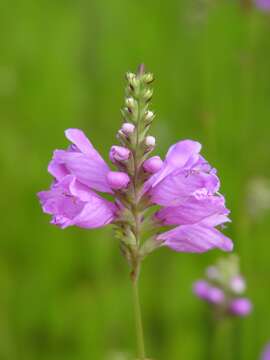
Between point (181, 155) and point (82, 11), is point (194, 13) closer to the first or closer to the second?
point (181, 155)

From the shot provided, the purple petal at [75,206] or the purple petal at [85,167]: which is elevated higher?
the purple petal at [85,167]

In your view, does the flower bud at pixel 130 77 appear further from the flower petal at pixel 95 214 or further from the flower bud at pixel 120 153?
the flower petal at pixel 95 214

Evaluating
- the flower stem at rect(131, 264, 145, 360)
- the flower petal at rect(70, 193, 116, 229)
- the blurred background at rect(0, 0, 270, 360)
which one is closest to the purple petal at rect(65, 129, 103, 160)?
the flower petal at rect(70, 193, 116, 229)

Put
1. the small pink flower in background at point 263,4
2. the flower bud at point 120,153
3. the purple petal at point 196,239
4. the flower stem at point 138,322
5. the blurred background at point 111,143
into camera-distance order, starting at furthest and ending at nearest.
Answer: the small pink flower in background at point 263,4, the blurred background at point 111,143, the purple petal at point 196,239, the flower bud at point 120,153, the flower stem at point 138,322

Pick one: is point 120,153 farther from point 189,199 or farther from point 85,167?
point 189,199

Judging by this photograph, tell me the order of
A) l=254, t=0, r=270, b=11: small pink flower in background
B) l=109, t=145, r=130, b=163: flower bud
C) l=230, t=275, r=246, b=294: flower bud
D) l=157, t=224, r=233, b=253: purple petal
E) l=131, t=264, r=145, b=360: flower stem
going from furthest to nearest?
l=254, t=0, r=270, b=11: small pink flower in background
l=230, t=275, r=246, b=294: flower bud
l=157, t=224, r=233, b=253: purple petal
l=109, t=145, r=130, b=163: flower bud
l=131, t=264, r=145, b=360: flower stem

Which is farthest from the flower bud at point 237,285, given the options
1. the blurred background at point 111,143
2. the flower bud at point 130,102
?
the flower bud at point 130,102

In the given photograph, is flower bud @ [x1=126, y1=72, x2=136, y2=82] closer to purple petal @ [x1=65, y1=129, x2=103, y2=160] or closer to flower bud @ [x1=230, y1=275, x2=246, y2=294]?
purple petal @ [x1=65, y1=129, x2=103, y2=160]

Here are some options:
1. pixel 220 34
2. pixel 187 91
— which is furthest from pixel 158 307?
pixel 220 34

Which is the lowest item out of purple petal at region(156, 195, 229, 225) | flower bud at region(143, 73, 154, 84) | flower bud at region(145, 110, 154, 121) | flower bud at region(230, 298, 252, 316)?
flower bud at region(230, 298, 252, 316)
